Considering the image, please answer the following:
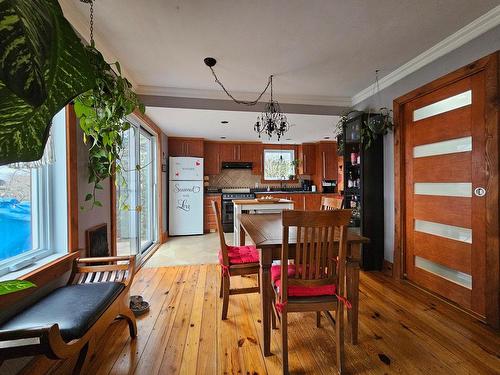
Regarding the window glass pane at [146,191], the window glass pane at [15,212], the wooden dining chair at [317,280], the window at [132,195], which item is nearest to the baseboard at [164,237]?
the window glass pane at [146,191]

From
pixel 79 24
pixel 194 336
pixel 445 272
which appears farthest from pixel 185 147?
pixel 445 272

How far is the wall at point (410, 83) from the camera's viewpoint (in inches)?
69.4

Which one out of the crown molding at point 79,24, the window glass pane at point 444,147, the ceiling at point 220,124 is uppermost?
the crown molding at point 79,24

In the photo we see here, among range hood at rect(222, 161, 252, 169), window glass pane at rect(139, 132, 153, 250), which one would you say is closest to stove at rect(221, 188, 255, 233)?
range hood at rect(222, 161, 252, 169)

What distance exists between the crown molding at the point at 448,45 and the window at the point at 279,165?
3380 mm

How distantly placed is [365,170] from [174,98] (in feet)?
8.56

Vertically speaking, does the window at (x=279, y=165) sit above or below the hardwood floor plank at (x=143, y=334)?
above

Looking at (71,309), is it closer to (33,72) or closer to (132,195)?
(33,72)

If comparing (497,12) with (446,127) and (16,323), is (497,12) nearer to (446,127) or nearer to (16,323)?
(446,127)

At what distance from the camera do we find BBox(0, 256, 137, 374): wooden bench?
0.87 metres

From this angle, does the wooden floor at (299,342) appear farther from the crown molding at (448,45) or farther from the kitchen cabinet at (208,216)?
the kitchen cabinet at (208,216)

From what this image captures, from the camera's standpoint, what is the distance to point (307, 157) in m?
5.88

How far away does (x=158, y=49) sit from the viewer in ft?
6.82

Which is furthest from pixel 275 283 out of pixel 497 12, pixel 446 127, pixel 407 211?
pixel 497 12
